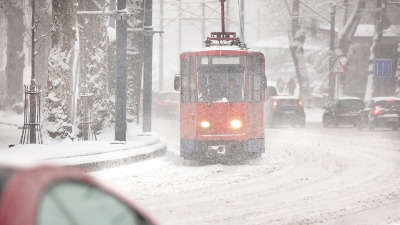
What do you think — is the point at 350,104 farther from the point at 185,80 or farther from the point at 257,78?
the point at 185,80

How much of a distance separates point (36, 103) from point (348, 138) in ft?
47.8

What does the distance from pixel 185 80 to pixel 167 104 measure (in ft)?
117

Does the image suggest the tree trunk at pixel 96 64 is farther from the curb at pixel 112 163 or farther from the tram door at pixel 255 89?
the tram door at pixel 255 89

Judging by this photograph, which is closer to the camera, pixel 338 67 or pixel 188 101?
pixel 188 101

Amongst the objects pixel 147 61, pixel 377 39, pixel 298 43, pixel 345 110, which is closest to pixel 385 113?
pixel 345 110

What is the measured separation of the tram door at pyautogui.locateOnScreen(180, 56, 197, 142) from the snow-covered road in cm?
77

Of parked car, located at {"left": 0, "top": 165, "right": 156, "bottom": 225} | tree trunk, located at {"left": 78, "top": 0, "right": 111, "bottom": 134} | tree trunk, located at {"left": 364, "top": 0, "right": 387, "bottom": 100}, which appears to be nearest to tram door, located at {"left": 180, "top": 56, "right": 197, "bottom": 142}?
tree trunk, located at {"left": 78, "top": 0, "right": 111, "bottom": 134}

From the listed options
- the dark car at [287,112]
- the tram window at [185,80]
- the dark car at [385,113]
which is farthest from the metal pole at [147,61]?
the dark car at [287,112]

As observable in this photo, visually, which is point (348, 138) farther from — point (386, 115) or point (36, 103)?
point (36, 103)

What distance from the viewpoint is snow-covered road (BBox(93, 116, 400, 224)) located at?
37.8ft

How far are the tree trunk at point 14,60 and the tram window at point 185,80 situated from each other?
822 inches

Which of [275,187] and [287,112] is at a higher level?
[287,112]

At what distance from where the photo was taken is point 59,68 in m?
20.8

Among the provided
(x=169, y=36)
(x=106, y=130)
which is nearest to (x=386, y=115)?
(x=106, y=130)
